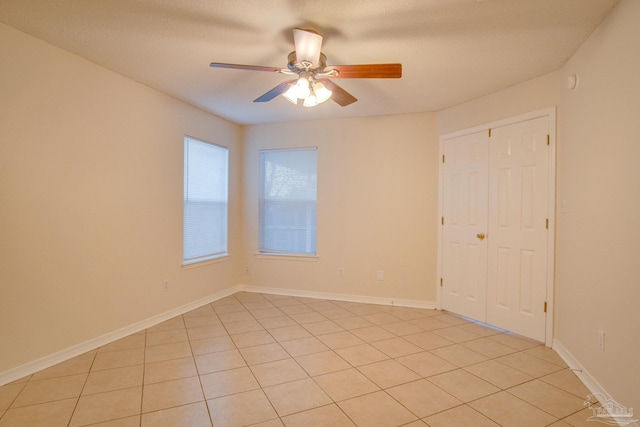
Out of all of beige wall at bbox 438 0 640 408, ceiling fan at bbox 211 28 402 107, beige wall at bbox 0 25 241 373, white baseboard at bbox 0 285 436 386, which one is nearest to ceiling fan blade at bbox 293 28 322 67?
ceiling fan at bbox 211 28 402 107

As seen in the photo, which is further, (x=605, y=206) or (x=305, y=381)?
(x=305, y=381)

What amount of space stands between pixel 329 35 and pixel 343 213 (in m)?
2.48

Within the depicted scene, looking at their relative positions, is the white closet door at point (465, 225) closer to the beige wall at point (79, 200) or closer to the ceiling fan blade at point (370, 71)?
the ceiling fan blade at point (370, 71)

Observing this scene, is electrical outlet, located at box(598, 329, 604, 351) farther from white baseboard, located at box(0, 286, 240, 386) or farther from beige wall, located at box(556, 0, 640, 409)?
white baseboard, located at box(0, 286, 240, 386)

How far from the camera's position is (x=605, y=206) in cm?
207

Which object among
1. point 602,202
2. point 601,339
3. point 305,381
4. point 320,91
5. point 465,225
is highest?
point 320,91

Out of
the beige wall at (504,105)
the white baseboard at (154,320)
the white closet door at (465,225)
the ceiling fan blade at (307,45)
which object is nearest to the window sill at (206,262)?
the white baseboard at (154,320)

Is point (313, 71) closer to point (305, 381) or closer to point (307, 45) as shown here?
point (307, 45)

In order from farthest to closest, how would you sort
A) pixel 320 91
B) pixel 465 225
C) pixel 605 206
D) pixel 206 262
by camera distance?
pixel 206 262, pixel 465 225, pixel 320 91, pixel 605 206

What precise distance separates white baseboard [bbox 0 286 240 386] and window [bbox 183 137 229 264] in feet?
1.92

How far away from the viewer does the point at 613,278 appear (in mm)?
1969

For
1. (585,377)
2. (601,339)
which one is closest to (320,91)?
(601,339)

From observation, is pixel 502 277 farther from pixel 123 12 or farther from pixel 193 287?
pixel 123 12

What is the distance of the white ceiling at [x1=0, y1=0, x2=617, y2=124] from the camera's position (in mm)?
2000
